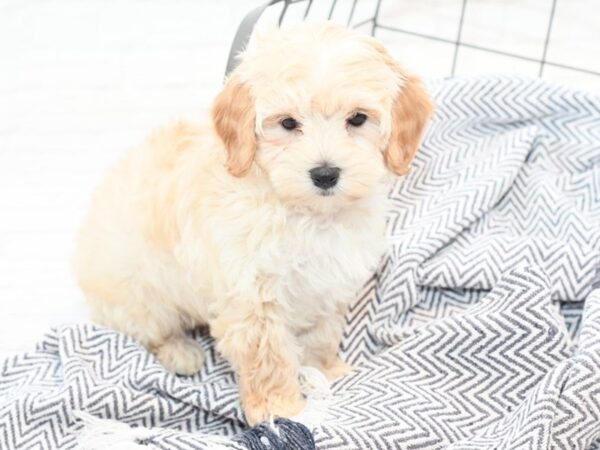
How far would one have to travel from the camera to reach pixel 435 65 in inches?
182

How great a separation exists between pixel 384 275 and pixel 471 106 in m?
0.90

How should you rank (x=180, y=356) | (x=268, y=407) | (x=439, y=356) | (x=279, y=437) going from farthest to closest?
(x=180, y=356) → (x=439, y=356) → (x=268, y=407) → (x=279, y=437)

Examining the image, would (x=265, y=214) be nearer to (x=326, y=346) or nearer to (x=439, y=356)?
(x=326, y=346)

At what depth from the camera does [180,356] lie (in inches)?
109

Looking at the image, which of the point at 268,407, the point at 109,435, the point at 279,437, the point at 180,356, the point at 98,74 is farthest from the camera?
the point at 98,74

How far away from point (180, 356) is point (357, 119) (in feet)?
3.29

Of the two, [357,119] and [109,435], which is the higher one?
[357,119]

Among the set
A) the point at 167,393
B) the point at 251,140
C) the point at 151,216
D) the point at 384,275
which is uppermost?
the point at 251,140

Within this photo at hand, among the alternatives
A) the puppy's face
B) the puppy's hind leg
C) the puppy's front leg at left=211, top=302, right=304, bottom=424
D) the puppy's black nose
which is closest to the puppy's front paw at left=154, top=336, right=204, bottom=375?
the puppy's hind leg

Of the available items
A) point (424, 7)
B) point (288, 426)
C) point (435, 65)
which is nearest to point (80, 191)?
point (288, 426)

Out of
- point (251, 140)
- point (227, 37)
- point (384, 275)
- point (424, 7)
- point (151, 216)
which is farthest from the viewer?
point (424, 7)

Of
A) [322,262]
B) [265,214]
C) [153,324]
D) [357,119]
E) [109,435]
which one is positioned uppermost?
[357,119]

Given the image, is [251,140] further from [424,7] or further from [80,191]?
[424,7]

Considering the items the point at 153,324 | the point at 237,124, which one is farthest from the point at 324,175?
the point at 153,324
